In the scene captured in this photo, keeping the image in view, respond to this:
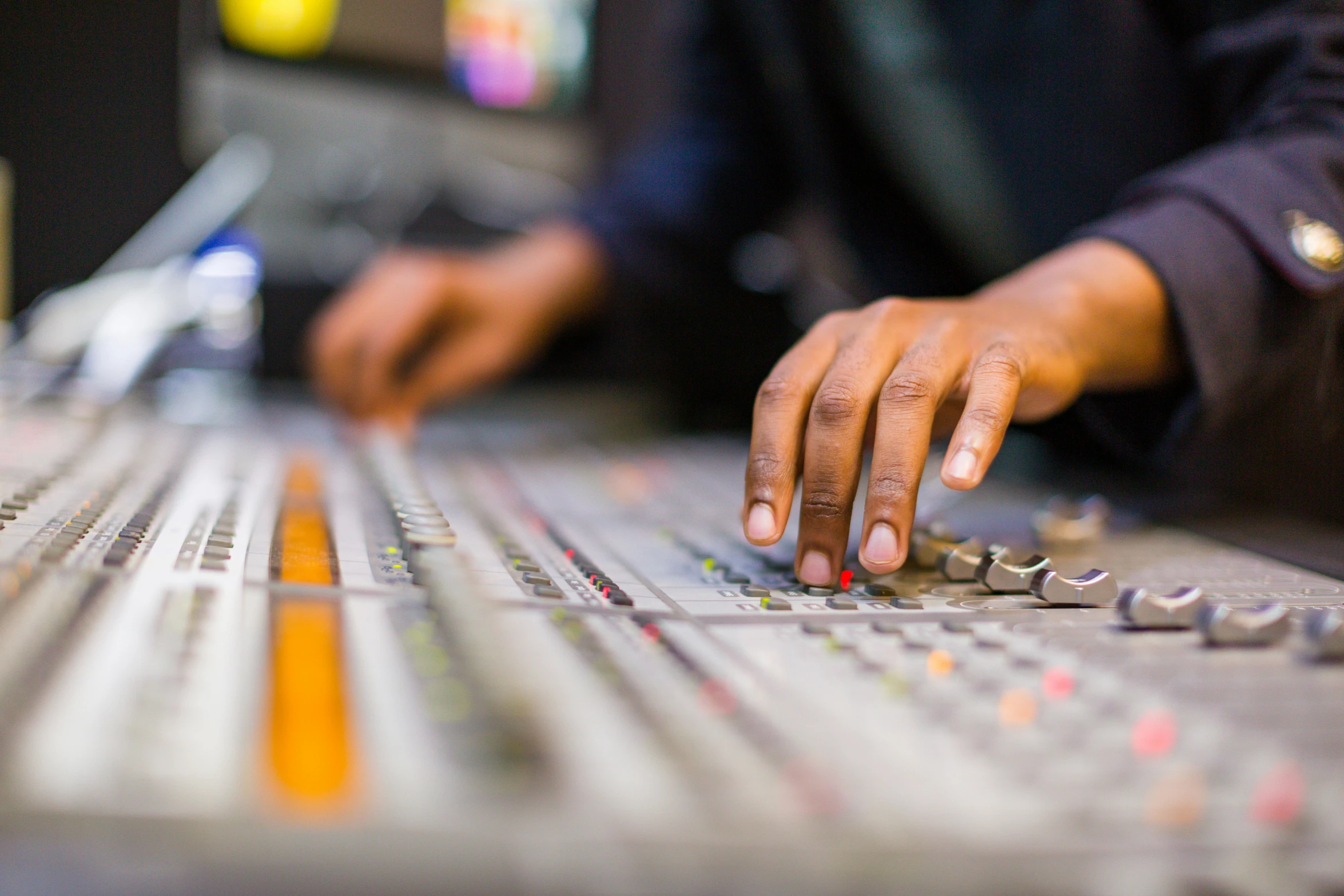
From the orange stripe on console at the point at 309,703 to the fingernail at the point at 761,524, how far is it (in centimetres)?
18

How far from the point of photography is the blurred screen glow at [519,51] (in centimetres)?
131

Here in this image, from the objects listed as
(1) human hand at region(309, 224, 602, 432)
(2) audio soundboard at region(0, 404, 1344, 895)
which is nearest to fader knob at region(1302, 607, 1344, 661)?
(2) audio soundboard at region(0, 404, 1344, 895)

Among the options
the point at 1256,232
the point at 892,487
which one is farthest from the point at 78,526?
the point at 1256,232

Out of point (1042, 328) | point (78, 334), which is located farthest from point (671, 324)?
point (1042, 328)

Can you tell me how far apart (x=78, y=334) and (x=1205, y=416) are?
3.41ft

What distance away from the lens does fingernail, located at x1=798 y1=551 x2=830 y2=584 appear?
1.45ft

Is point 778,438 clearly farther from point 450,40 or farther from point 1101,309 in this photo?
point 450,40

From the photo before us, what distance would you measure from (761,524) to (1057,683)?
0.17 meters

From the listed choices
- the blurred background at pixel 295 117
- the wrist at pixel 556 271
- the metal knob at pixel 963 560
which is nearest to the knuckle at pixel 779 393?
the metal knob at pixel 963 560

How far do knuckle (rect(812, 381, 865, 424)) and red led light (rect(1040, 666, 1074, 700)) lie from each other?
0.56 ft

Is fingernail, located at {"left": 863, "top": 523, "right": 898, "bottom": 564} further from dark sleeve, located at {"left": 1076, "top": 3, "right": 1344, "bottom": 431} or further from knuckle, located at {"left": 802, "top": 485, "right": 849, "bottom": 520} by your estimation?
dark sleeve, located at {"left": 1076, "top": 3, "right": 1344, "bottom": 431}

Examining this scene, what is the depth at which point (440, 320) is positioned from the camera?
42.8 inches

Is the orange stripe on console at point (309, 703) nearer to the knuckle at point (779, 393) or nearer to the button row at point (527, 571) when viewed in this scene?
the button row at point (527, 571)

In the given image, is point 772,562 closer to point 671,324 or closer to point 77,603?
point 77,603
